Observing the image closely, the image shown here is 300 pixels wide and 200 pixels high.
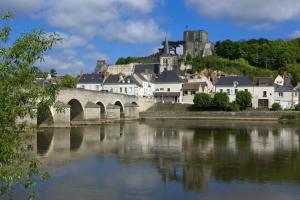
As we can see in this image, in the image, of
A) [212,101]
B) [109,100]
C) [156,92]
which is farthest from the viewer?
[156,92]

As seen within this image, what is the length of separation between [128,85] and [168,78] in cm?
659

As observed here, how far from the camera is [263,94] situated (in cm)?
6888

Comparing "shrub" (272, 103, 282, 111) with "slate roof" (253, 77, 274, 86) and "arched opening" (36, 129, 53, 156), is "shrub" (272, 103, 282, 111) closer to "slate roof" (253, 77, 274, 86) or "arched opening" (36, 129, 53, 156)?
"slate roof" (253, 77, 274, 86)

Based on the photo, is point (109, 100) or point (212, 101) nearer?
point (109, 100)

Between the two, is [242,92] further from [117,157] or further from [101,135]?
[117,157]

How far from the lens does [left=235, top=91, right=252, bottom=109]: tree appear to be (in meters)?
65.0

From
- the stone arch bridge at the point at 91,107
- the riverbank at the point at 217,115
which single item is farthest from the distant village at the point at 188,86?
the stone arch bridge at the point at 91,107

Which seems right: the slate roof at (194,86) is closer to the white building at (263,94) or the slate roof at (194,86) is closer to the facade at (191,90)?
the facade at (191,90)

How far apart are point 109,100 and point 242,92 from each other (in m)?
20.1

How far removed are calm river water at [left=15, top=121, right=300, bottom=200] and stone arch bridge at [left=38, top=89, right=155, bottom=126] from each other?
838cm

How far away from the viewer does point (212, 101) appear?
63.9 meters

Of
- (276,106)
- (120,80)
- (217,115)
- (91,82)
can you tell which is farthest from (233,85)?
(91,82)

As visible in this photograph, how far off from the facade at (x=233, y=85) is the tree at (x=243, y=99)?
3996 mm

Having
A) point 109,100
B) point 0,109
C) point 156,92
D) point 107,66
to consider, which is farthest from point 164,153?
point 107,66
